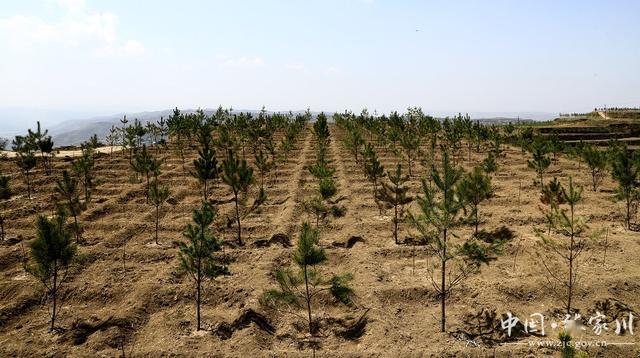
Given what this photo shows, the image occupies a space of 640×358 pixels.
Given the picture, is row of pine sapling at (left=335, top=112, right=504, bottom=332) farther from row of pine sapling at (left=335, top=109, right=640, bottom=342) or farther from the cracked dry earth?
the cracked dry earth

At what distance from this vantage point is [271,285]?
54.3ft

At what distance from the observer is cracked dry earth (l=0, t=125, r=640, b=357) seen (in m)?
13.0

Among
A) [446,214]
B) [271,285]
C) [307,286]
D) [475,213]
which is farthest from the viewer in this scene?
[271,285]

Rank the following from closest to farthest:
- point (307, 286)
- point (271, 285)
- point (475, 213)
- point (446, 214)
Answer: point (446, 214), point (307, 286), point (475, 213), point (271, 285)

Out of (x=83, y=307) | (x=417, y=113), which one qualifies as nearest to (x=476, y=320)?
(x=83, y=307)

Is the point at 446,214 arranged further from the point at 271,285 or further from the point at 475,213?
the point at 271,285

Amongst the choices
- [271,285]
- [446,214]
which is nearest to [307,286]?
[271,285]

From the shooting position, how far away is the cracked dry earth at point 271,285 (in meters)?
13.0

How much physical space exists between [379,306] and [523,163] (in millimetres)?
30949

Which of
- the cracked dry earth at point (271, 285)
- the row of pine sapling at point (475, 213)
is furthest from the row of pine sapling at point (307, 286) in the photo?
the row of pine sapling at point (475, 213)

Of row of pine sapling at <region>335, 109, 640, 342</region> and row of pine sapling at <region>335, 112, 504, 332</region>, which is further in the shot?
row of pine sapling at <region>335, 109, 640, 342</region>

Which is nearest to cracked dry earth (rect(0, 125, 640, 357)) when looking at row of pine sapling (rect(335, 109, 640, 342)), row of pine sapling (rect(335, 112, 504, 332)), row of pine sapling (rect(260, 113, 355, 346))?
row of pine sapling (rect(260, 113, 355, 346))

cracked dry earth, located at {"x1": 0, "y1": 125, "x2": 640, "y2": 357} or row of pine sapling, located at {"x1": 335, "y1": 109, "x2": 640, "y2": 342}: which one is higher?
row of pine sapling, located at {"x1": 335, "y1": 109, "x2": 640, "y2": 342}

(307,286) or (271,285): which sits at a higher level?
(307,286)
